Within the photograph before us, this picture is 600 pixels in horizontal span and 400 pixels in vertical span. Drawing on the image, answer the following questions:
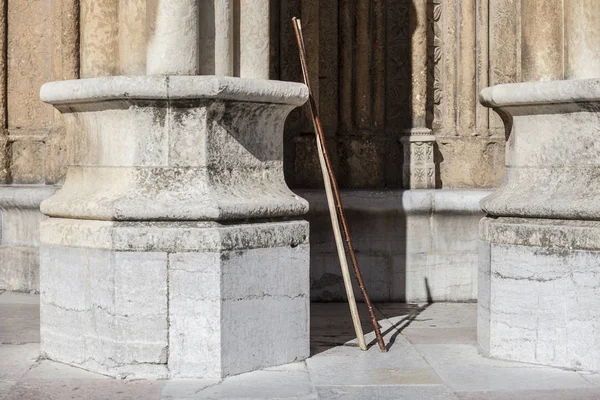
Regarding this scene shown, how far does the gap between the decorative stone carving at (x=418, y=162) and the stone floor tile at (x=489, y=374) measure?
2427 mm

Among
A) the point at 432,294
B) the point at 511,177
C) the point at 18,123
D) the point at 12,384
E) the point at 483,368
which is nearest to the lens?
the point at 12,384

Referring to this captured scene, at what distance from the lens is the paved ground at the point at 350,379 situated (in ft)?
15.5

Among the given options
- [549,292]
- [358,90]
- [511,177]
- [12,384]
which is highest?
[358,90]

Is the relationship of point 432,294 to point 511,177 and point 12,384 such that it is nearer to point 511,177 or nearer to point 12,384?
point 511,177

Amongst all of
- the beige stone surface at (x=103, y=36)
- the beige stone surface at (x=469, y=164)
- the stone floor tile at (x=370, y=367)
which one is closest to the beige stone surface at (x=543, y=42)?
the stone floor tile at (x=370, y=367)

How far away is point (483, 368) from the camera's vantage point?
17.4 ft

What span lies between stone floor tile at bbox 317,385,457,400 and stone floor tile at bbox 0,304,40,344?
2.02m

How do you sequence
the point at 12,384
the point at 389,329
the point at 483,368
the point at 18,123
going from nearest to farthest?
the point at 12,384 → the point at 483,368 → the point at 389,329 → the point at 18,123

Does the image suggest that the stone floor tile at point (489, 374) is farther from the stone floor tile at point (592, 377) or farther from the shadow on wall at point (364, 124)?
the shadow on wall at point (364, 124)

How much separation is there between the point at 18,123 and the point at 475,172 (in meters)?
3.52

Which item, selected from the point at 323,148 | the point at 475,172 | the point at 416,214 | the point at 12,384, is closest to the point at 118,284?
the point at 12,384

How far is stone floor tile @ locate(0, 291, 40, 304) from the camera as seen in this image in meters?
7.56

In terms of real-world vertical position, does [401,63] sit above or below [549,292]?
above

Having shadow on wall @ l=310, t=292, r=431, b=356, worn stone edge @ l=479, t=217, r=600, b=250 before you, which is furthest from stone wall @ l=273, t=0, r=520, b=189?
worn stone edge @ l=479, t=217, r=600, b=250
